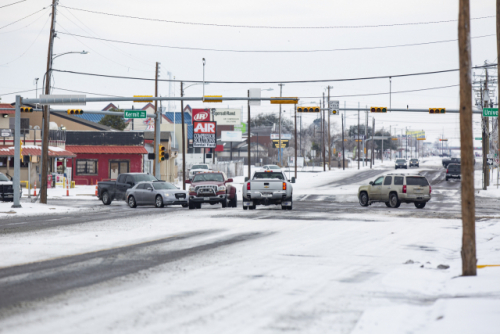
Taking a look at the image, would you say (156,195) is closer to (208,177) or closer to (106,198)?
(208,177)

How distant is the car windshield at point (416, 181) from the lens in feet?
100

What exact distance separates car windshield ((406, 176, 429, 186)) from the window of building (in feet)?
124

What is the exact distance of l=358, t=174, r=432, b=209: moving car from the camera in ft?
99.9

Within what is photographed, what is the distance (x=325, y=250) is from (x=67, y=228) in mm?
8813

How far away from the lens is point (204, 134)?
63094 mm

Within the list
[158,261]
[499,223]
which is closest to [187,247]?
[158,261]

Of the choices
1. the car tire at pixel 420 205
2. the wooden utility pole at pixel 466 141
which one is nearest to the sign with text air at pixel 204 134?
the car tire at pixel 420 205

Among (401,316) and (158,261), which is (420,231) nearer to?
(158,261)

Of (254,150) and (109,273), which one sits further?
(254,150)

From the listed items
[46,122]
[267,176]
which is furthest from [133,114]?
[267,176]

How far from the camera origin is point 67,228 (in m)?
18.3

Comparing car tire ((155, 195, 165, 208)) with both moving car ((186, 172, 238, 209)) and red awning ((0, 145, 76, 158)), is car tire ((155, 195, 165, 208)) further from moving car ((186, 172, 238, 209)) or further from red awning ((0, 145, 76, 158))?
red awning ((0, 145, 76, 158))

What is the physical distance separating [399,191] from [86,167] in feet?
126

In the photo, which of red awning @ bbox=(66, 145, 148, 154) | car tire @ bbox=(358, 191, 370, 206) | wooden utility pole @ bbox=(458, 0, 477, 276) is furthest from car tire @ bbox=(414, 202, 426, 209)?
red awning @ bbox=(66, 145, 148, 154)
